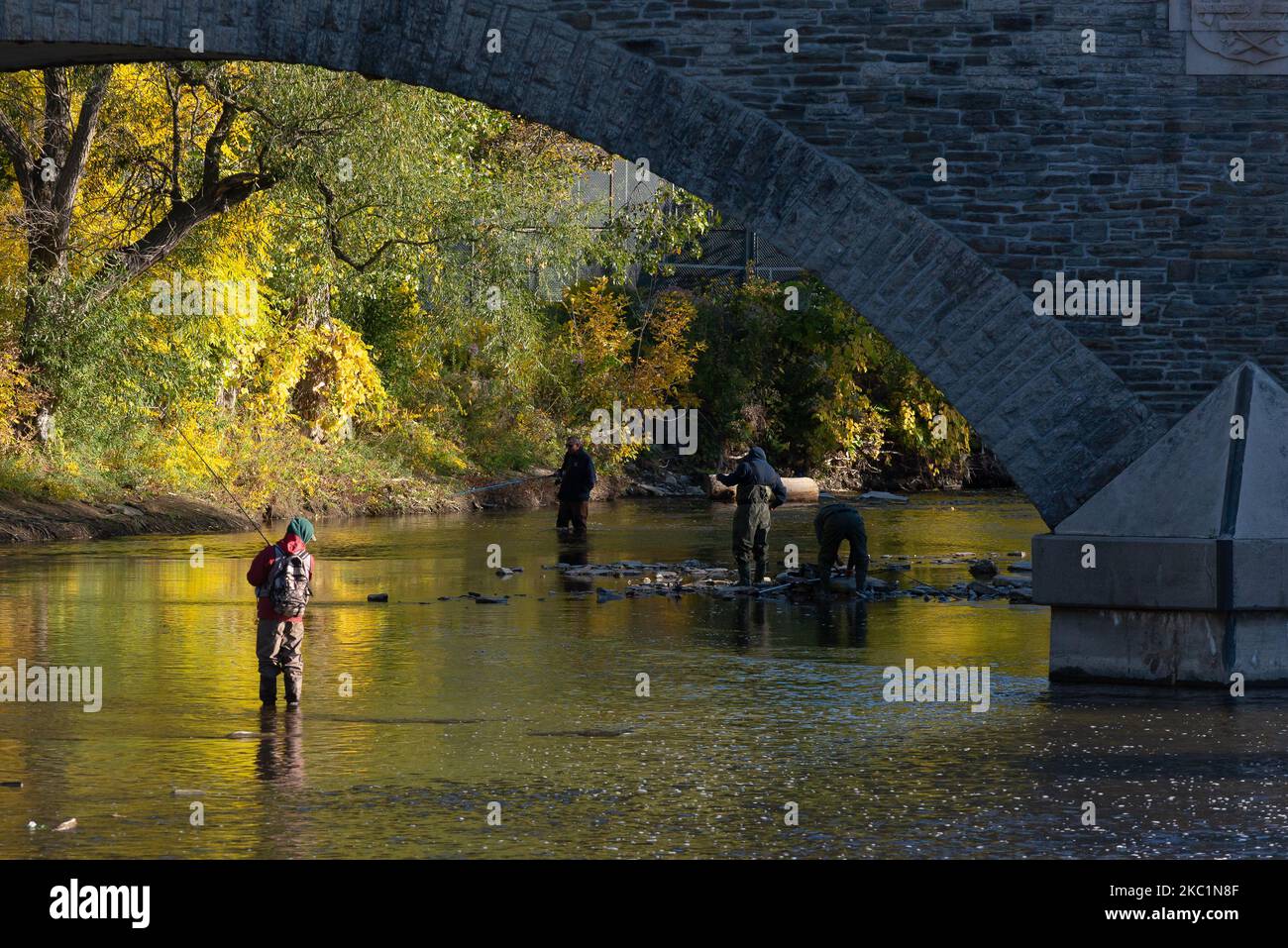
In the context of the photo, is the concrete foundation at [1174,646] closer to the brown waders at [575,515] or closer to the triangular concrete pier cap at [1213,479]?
the triangular concrete pier cap at [1213,479]

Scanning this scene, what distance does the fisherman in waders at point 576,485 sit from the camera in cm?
2930

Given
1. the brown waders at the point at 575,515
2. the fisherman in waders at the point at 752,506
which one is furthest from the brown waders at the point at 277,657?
the brown waders at the point at 575,515

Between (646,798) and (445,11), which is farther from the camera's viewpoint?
(445,11)

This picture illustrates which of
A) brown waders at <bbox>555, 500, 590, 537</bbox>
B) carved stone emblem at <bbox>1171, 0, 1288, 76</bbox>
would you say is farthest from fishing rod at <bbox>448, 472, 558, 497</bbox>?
carved stone emblem at <bbox>1171, 0, 1288, 76</bbox>

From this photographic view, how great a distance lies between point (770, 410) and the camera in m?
48.8

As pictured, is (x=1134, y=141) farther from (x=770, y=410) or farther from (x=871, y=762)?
(x=770, y=410)

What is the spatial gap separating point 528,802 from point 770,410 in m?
39.7

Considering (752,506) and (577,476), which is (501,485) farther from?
Answer: (752,506)

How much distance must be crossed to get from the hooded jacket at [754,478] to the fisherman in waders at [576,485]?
7561 millimetres

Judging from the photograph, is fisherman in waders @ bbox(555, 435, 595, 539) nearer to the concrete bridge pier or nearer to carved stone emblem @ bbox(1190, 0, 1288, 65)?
the concrete bridge pier

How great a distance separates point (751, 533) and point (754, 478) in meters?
0.77

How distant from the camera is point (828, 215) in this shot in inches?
548

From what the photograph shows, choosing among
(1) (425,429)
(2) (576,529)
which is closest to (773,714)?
(2) (576,529)

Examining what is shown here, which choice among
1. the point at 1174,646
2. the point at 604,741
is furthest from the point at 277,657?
the point at 1174,646
